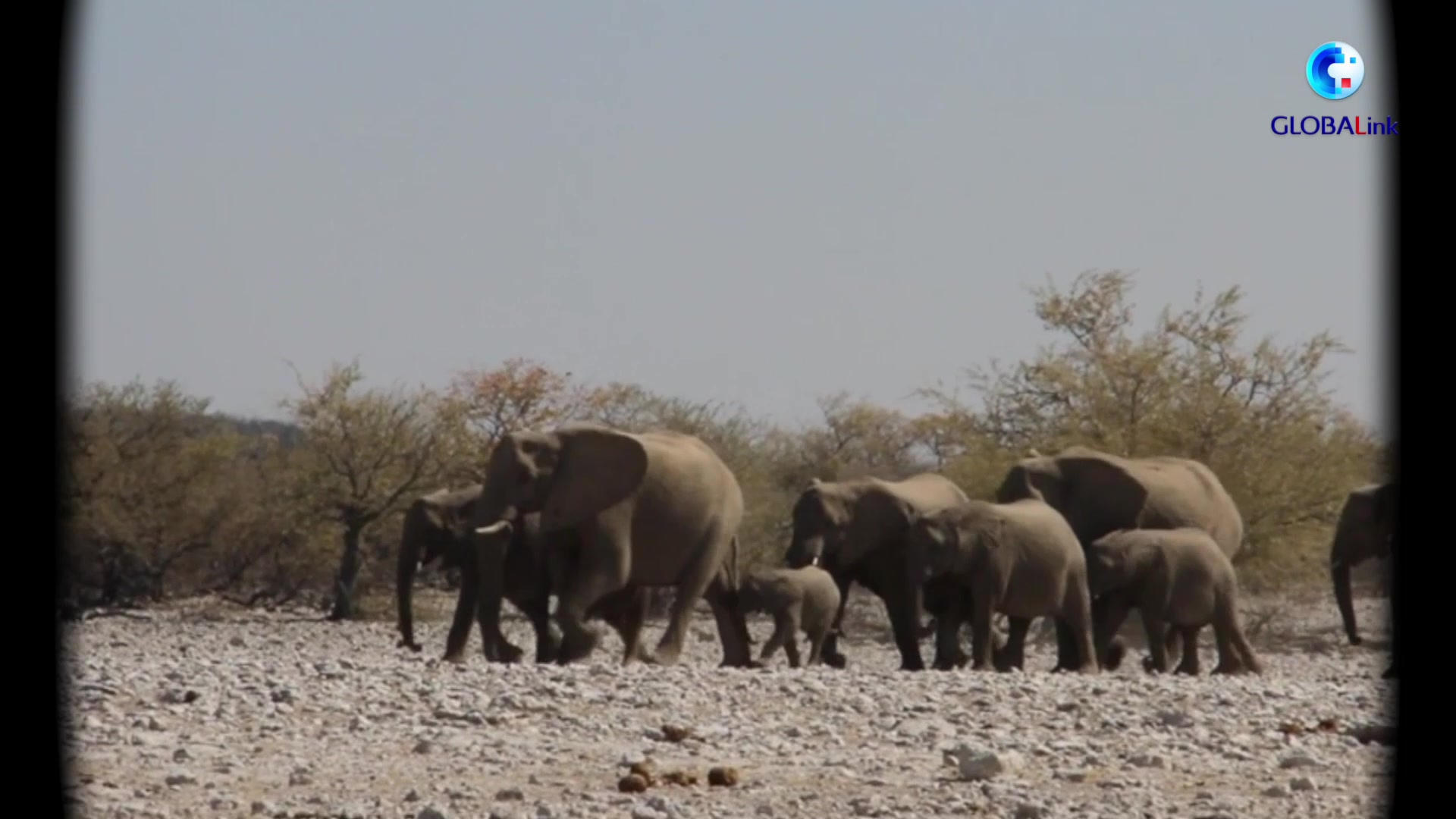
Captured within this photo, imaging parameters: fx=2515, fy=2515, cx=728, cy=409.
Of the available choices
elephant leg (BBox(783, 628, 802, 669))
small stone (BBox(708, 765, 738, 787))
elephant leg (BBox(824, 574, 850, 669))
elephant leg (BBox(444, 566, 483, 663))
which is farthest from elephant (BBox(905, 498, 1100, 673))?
small stone (BBox(708, 765, 738, 787))

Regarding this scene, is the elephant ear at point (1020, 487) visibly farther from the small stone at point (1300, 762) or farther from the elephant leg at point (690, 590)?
the small stone at point (1300, 762)

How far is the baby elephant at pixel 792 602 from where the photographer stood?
74.8ft

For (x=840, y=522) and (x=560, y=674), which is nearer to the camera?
(x=560, y=674)

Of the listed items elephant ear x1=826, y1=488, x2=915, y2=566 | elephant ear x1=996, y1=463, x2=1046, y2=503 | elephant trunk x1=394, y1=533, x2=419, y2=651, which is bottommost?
elephant trunk x1=394, y1=533, x2=419, y2=651

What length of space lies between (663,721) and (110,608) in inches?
893

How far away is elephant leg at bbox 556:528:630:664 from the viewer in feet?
64.2

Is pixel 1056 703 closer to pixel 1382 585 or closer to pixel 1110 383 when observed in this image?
pixel 1382 585

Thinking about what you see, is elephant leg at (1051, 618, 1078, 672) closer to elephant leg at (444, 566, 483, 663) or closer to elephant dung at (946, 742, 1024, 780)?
elephant leg at (444, 566, 483, 663)

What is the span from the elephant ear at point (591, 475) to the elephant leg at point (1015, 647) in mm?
4042

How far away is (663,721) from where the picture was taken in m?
12.9

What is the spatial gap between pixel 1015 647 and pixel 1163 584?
4.71 feet

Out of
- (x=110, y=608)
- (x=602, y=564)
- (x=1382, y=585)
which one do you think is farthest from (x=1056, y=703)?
(x=110, y=608)

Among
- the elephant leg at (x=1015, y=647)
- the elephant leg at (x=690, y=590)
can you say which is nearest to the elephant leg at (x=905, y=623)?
the elephant leg at (x=1015, y=647)

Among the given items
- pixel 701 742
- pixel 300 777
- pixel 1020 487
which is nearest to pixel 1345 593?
pixel 1020 487
